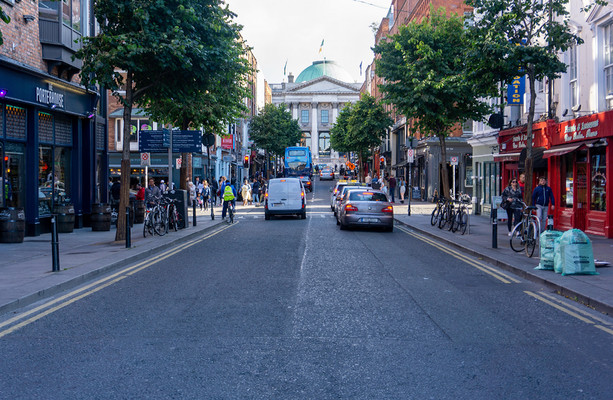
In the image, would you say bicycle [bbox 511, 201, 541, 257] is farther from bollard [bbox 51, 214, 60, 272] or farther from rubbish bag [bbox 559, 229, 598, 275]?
bollard [bbox 51, 214, 60, 272]

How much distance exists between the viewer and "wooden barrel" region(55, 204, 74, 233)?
19172 mm

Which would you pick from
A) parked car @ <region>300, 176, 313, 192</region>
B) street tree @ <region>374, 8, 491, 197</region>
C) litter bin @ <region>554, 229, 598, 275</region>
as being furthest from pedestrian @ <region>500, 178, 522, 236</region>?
parked car @ <region>300, 176, 313, 192</region>

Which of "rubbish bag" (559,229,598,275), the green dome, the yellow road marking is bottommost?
the yellow road marking

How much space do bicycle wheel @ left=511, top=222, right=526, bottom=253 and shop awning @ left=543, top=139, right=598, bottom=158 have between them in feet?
17.4

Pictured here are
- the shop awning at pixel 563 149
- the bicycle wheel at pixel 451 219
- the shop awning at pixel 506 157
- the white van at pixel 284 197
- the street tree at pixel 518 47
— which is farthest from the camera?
the white van at pixel 284 197

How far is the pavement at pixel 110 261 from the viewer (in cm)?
880

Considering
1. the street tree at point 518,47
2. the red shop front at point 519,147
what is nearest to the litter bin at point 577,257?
the street tree at point 518,47

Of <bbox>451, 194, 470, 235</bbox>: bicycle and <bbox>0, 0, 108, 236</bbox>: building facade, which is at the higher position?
<bbox>0, 0, 108, 236</bbox>: building facade

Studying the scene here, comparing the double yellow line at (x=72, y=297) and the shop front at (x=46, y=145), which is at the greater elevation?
the shop front at (x=46, y=145)

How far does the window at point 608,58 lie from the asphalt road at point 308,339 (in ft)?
32.3

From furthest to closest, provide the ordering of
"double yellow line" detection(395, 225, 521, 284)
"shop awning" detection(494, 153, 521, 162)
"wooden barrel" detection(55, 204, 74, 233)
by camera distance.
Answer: "shop awning" detection(494, 153, 521, 162), "wooden barrel" detection(55, 204, 74, 233), "double yellow line" detection(395, 225, 521, 284)

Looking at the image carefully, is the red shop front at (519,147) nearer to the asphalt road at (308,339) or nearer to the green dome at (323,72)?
the asphalt road at (308,339)

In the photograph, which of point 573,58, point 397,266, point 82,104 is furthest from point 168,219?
point 573,58

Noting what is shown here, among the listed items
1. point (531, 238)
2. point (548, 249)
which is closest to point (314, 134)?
point (531, 238)
